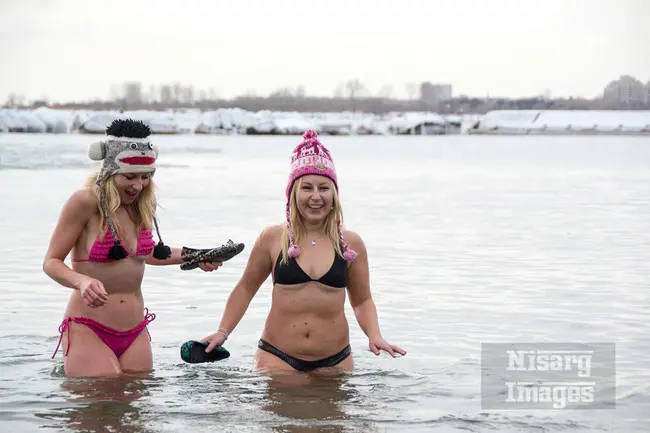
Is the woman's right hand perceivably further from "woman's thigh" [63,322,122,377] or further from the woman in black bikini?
the woman in black bikini

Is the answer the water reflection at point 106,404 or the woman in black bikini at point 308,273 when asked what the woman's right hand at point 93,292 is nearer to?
the water reflection at point 106,404

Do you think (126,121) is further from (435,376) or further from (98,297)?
(435,376)

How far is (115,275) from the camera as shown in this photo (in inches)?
286

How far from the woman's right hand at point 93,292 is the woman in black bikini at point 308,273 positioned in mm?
838

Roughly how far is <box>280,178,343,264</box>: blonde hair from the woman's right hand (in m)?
1.15

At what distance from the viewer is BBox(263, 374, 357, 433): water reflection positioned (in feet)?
21.4

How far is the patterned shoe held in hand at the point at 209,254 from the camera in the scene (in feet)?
24.0

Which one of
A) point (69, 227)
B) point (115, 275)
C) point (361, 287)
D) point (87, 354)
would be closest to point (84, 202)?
point (69, 227)

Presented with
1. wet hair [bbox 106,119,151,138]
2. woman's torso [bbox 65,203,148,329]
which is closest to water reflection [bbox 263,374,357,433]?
woman's torso [bbox 65,203,148,329]

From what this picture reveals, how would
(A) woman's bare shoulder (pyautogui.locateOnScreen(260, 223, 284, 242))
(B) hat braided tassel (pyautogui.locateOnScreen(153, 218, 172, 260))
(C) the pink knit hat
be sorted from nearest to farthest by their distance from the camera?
(C) the pink knit hat < (A) woman's bare shoulder (pyautogui.locateOnScreen(260, 223, 284, 242)) < (B) hat braided tassel (pyautogui.locateOnScreen(153, 218, 172, 260))

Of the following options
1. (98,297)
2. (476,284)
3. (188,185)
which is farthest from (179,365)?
(188,185)

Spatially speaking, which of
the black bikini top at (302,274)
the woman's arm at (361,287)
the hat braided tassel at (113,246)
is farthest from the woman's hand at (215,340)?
the woman's arm at (361,287)

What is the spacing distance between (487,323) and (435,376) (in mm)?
1944

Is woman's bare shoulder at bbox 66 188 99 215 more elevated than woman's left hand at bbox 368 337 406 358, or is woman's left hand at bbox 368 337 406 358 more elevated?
woman's bare shoulder at bbox 66 188 99 215
